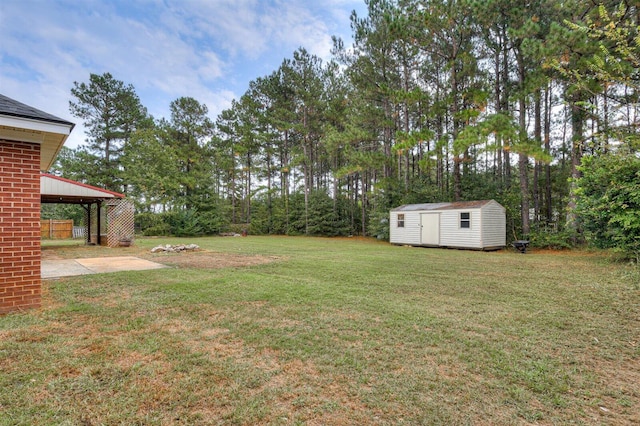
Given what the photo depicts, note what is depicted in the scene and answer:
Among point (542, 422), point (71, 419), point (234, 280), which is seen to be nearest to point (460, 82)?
point (234, 280)

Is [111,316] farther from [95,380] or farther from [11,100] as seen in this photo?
[11,100]

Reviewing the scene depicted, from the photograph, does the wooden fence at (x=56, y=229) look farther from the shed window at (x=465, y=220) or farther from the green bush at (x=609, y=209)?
the green bush at (x=609, y=209)

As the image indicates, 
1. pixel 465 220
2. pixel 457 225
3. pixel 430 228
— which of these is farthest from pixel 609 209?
pixel 430 228

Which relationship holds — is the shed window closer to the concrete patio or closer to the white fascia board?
the concrete patio

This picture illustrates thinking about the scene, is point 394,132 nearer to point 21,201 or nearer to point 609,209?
point 609,209

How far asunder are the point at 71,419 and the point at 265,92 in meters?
23.8

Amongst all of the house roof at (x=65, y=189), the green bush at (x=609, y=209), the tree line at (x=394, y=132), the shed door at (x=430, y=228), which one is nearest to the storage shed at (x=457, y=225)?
the shed door at (x=430, y=228)

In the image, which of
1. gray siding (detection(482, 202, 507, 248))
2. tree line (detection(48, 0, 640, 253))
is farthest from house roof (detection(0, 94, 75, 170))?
gray siding (detection(482, 202, 507, 248))

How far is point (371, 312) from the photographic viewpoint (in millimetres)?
3701

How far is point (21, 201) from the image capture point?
3.56 m

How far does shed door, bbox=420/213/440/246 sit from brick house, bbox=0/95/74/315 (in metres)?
12.4

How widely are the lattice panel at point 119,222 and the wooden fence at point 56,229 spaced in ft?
34.0

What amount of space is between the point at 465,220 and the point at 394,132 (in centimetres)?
920

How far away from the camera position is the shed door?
1282cm
